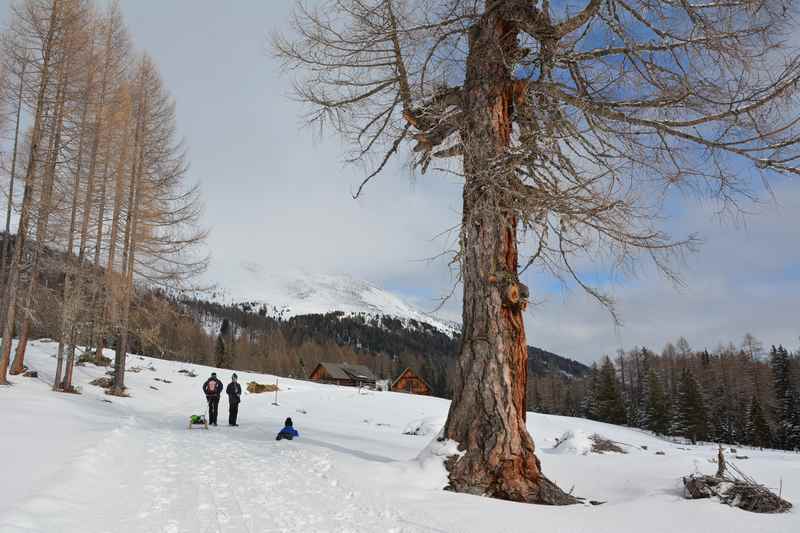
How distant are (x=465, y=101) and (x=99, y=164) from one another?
16.8 m

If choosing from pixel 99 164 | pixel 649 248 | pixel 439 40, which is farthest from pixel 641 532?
pixel 99 164

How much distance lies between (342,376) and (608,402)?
34.0m

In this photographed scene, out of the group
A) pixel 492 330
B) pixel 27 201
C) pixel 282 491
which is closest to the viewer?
pixel 282 491

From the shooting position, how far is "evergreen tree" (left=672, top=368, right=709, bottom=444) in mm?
47503

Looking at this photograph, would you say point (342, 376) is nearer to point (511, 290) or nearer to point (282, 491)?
point (282, 491)

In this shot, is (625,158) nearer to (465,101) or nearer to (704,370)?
(465,101)

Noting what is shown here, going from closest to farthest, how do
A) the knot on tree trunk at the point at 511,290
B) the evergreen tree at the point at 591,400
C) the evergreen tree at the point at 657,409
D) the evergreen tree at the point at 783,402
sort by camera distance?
the knot on tree trunk at the point at 511,290
the evergreen tree at the point at 783,402
the evergreen tree at the point at 657,409
the evergreen tree at the point at 591,400

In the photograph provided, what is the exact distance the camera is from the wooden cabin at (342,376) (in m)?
68.4

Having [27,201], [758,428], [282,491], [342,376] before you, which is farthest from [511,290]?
[342,376]

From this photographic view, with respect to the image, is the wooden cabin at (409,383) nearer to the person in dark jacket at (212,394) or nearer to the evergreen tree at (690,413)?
the evergreen tree at (690,413)

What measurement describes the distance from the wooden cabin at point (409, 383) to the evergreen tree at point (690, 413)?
111 feet

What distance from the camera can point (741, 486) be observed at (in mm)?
4402

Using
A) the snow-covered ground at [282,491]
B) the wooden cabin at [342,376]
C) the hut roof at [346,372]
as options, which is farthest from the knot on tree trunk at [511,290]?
the hut roof at [346,372]

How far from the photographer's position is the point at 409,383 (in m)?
72.8
